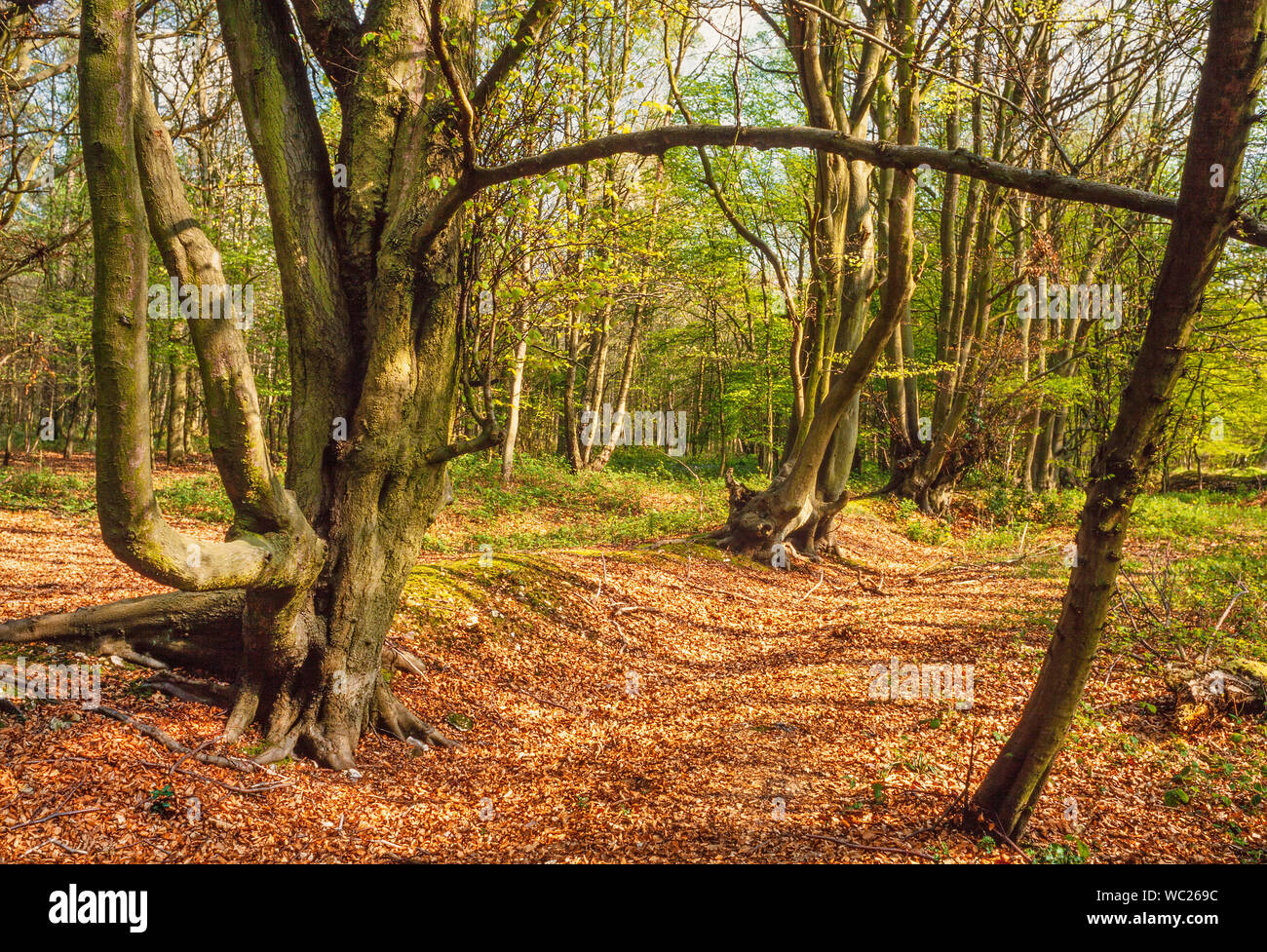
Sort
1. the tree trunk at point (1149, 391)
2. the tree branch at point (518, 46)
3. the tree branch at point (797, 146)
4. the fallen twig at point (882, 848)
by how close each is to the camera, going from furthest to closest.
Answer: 1. the tree branch at point (518, 46)
2. the fallen twig at point (882, 848)
3. the tree branch at point (797, 146)
4. the tree trunk at point (1149, 391)

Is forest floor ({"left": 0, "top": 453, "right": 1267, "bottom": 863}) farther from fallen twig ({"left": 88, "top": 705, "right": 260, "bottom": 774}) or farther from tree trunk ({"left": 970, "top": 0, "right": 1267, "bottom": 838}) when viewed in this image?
tree trunk ({"left": 970, "top": 0, "right": 1267, "bottom": 838})

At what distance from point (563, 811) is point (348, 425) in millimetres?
2662

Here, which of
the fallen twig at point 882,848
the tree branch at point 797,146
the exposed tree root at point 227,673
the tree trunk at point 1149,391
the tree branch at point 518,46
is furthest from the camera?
the exposed tree root at point 227,673

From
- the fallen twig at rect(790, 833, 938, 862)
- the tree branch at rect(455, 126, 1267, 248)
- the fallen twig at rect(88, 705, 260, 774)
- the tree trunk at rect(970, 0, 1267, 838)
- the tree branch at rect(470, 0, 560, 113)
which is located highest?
the tree branch at rect(470, 0, 560, 113)

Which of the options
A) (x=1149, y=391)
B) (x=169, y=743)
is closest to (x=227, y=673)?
(x=169, y=743)

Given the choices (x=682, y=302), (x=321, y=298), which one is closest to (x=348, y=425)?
(x=321, y=298)

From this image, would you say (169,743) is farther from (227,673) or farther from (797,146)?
(797,146)

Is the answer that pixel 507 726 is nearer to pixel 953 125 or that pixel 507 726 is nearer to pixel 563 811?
pixel 563 811

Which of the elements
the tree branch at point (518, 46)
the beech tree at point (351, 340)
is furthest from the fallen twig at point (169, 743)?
the tree branch at point (518, 46)

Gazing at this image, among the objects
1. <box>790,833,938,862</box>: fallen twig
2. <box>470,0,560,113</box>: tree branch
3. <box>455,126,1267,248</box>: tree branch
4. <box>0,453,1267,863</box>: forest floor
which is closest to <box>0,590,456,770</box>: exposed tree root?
<box>0,453,1267,863</box>: forest floor

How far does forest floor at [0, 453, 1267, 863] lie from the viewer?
11.9ft

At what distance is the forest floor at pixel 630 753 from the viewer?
362 cm

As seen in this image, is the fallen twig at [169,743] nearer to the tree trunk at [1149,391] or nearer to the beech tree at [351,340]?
the beech tree at [351,340]

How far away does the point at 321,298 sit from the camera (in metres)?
4.47
